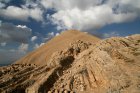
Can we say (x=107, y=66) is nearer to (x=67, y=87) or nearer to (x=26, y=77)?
(x=67, y=87)

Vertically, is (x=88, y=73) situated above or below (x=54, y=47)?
below

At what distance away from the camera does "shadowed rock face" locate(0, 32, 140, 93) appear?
2593 cm

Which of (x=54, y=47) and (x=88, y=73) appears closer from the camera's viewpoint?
(x=88, y=73)

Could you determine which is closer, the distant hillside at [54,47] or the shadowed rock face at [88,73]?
the shadowed rock face at [88,73]

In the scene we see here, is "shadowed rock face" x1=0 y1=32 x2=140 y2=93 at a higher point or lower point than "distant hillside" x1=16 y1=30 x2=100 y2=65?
lower

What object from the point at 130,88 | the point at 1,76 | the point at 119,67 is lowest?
the point at 130,88

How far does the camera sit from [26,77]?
3144 cm

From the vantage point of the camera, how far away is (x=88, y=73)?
29938mm

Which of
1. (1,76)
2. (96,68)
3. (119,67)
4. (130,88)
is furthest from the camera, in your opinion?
(1,76)

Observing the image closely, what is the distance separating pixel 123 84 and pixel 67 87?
7055mm

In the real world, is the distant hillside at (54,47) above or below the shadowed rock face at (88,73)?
above

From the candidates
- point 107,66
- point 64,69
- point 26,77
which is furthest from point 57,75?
point 107,66

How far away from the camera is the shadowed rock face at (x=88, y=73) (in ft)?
85.1

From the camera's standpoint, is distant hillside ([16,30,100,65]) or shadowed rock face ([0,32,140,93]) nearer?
shadowed rock face ([0,32,140,93])
